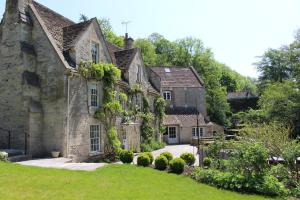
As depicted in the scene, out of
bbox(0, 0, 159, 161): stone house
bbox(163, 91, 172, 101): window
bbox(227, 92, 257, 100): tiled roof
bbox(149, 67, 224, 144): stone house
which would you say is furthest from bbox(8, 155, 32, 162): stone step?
bbox(227, 92, 257, 100): tiled roof

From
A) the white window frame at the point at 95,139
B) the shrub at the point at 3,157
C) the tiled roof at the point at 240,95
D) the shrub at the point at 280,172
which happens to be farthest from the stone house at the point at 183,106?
the shrub at the point at 280,172

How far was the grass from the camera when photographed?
11.0 m

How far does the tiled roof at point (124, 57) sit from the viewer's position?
3110 cm

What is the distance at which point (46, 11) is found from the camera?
24.8m

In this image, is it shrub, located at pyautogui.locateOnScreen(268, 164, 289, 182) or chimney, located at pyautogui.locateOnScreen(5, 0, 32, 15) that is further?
chimney, located at pyautogui.locateOnScreen(5, 0, 32, 15)

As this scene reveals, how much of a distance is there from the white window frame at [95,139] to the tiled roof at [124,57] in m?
8.10

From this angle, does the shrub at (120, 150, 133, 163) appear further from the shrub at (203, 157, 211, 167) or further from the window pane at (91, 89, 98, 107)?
the window pane at (91, 89, 98, 107)

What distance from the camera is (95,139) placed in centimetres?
2447

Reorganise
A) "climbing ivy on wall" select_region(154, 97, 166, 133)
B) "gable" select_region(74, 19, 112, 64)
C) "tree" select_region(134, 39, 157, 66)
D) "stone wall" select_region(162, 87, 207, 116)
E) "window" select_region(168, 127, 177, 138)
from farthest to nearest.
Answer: "tree" select_region(134, 39, 157, 66), "stone wall" select_region(162, 87, 207, 116), "window" select_region(168, 127, 177, 138), "climbing ivy on wall" select_region(154, 97, 166, 133), "gable" select_region(74, 19, 112, 64)

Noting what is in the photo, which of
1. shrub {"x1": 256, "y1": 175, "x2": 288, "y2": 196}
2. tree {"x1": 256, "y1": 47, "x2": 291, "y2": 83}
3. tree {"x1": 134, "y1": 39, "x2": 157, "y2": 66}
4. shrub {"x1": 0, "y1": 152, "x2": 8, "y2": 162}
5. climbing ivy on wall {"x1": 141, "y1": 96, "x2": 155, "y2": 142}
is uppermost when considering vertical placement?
tree {"x1": 134, "y1": 39, "x2": 157, "y2": 66}

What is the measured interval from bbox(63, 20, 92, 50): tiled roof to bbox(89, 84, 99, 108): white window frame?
11.0ft

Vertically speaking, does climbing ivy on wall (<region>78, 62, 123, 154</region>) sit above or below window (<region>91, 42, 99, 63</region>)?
below

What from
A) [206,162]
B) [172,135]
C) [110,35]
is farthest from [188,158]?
[110,35]

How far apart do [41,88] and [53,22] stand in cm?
557
